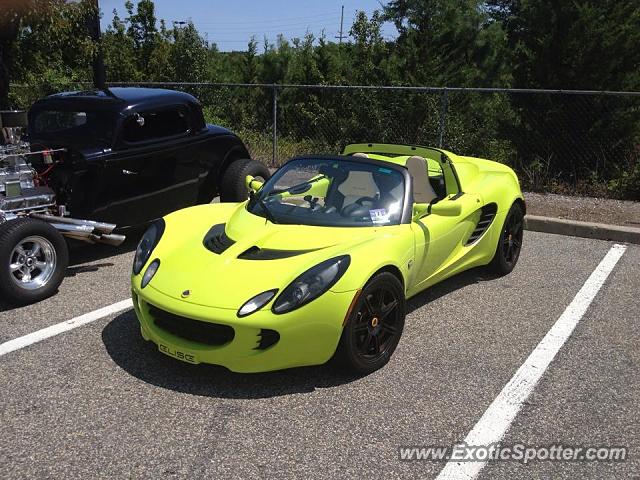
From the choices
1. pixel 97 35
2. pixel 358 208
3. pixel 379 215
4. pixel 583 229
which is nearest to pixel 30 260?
pixel 358 208

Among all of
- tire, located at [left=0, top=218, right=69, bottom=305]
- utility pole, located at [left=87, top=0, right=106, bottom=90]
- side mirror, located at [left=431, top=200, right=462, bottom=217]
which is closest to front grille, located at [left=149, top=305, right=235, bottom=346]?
tire, located at [left=0, top=218, right=69, bottom=305]

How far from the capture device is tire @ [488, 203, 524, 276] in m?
5.46

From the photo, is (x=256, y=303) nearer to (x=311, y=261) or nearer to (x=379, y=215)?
(x=311, y=261)

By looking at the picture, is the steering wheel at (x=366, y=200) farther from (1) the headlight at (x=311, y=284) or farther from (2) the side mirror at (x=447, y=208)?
(1) the headlight at (x=311, y=284)

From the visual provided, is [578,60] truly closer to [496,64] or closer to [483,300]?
[483,300]

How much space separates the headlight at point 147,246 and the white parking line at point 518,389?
2269mm

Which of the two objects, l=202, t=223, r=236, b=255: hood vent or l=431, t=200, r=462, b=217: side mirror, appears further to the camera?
l=431, t=200, r=462, b=217: side mirror

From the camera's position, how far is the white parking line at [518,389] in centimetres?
283

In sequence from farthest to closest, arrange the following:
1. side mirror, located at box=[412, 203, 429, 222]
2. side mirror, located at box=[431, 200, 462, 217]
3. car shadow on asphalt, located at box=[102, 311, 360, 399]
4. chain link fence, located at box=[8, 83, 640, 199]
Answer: chain link fence, located at box=[8, 83, 640, 199] < side mirror, located at box=[412, 203, 429, 222] < side mirror, located at box=[431, 200, 462, 217] < car shadow on asphalt, located at box=[102, 311, 360, 399]

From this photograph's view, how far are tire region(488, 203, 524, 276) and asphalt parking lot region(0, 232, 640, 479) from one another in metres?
0.79

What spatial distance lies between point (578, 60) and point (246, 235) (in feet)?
26.6

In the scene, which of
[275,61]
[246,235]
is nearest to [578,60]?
[246,235]

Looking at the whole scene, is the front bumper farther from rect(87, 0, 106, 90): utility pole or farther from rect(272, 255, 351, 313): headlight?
rect(87, 0, 106, 90): utility pole

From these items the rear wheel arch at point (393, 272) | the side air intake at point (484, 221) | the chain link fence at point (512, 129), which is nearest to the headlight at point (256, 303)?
the rear wheel arch at point (393, 272)
